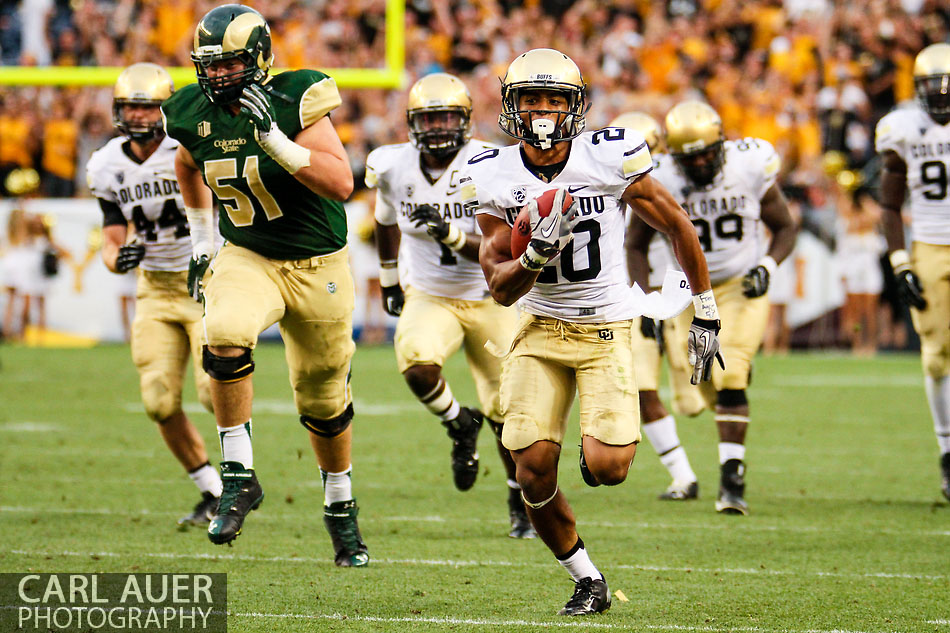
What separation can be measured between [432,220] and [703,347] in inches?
65.8

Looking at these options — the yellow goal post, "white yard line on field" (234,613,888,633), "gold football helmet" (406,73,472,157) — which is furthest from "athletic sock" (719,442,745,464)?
the yellow goal post

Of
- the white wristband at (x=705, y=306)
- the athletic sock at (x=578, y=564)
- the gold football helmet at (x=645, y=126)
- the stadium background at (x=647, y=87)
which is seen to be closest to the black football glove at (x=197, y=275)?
the athletic sock at (x=578, y=564)

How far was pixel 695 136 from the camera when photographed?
618 centimetres

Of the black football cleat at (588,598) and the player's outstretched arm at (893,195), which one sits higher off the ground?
the player's outstretched arm at (893,195)

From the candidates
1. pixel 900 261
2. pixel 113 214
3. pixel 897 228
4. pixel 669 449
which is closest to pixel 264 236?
pixel 113 214

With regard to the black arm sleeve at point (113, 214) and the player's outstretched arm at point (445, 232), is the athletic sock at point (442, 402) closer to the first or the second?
the player's outstretched arm at point (445, 232)

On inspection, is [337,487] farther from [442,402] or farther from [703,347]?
[703,347]

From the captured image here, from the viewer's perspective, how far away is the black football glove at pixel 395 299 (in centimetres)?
629

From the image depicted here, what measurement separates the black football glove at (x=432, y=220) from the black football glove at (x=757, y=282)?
1.62 metres

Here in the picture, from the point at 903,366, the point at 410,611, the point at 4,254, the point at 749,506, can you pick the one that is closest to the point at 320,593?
the point at 410,611

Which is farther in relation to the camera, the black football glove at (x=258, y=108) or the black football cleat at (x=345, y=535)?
the black football cleat at (x=345, y=535)

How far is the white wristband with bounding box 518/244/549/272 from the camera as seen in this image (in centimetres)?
384

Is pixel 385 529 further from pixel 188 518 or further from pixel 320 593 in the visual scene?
pixel 320 593

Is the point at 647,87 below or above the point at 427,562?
above
